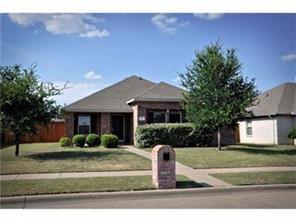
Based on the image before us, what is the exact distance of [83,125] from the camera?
759 inches

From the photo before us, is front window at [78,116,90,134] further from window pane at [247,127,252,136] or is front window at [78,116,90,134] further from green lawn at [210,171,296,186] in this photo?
green lawn at [210,171,296,186]

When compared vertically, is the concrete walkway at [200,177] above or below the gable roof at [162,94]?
below

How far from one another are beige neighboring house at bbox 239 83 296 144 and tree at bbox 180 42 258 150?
272cm

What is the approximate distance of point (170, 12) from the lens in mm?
8805

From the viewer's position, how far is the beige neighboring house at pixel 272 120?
17.3 m

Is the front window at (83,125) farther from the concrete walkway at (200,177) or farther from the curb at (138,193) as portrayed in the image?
the curb at (138,193)

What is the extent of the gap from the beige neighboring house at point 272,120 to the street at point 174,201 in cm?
845

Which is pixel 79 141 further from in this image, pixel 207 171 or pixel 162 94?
pixel 207 171

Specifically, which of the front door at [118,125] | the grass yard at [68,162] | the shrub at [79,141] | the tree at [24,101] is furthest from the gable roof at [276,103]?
the tree at [24,101]
